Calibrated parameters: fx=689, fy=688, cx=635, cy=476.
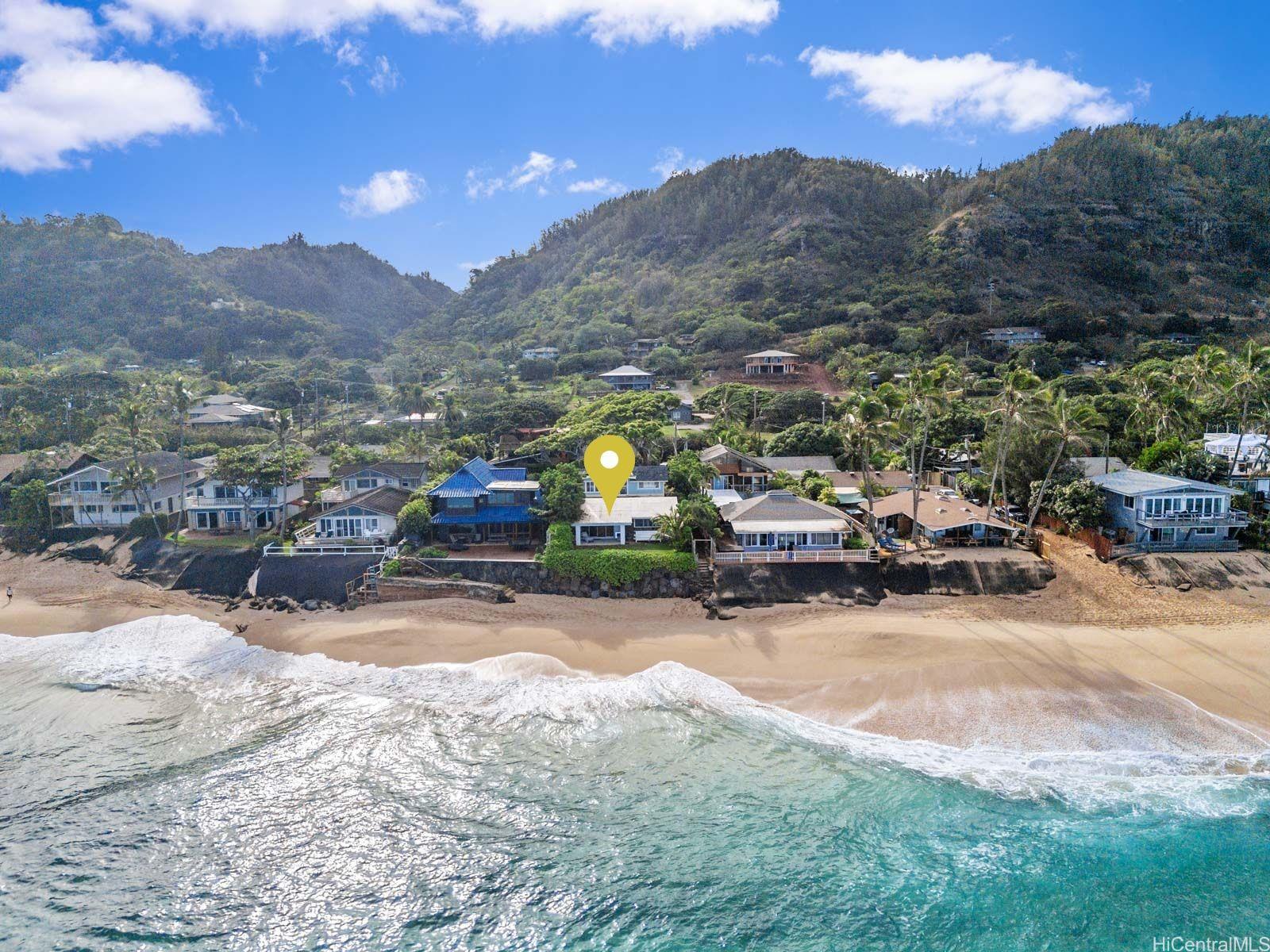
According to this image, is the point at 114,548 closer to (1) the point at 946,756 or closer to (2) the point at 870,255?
(1) the point at 946,756

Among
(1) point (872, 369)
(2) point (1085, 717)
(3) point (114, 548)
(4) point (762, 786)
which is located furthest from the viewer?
(1) point (872, 369)

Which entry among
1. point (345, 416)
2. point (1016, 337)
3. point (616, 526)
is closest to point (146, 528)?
point (616, 526)

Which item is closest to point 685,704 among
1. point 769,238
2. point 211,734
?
point 211,734

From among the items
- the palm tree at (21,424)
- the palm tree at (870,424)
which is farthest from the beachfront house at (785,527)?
the palm tree at (21,424)

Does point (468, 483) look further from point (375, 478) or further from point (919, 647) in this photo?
point (919, 647)

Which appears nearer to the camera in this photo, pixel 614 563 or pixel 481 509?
pixel 614 563

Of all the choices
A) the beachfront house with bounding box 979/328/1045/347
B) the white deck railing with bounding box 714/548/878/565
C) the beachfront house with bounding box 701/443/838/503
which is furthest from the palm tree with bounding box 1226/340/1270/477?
the beachfront house with bounding box 979/328/1045/347
